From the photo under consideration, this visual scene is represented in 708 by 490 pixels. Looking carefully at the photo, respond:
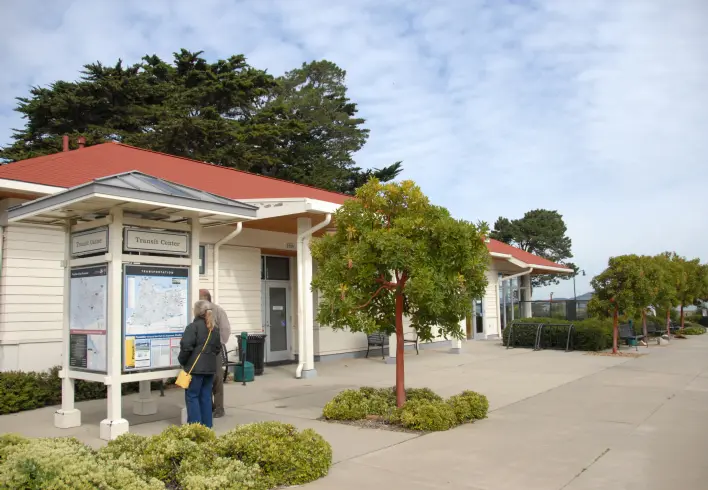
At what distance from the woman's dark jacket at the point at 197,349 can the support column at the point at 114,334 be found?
0.77 meters

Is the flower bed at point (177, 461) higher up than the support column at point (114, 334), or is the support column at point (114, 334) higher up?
the support column at point (114, 334)

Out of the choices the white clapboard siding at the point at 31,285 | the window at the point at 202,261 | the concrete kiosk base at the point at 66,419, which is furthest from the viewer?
the window at the point at 202,261

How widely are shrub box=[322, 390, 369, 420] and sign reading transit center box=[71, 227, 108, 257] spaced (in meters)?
3.72

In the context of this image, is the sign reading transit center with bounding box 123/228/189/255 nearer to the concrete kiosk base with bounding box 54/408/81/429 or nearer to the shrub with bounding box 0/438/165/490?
the concrete kiosk base with bounding box 54/408/81/429

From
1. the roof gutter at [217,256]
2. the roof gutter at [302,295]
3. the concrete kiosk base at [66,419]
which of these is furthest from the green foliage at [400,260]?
the roof gutter at [217,256]

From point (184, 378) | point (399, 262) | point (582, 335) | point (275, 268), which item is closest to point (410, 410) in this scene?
point (399, 262)

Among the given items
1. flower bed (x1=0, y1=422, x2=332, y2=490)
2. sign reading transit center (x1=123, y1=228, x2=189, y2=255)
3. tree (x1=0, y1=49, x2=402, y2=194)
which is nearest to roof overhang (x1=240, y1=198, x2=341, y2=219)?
sign reading transit center (x1=123, y1=228, x2=189, y2=255)

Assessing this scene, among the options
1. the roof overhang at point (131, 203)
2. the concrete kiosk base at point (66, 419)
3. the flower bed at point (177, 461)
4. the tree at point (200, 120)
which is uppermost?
the tree at point (200, 120)

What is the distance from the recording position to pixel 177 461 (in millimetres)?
5605

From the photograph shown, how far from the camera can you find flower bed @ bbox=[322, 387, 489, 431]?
794 cm

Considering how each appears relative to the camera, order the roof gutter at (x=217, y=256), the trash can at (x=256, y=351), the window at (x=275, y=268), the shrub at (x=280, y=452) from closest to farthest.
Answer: the shrub at (x=280, y=452) → the roof gutter at (x=217, y=256) → the trash can at (x=256, y=351) → the window at (x=275, y=268)

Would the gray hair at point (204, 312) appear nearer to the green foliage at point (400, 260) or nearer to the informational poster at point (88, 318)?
the informational poster at point (88, 318)

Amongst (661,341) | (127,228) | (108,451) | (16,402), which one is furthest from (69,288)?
(661,341)

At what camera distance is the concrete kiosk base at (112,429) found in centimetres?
748
